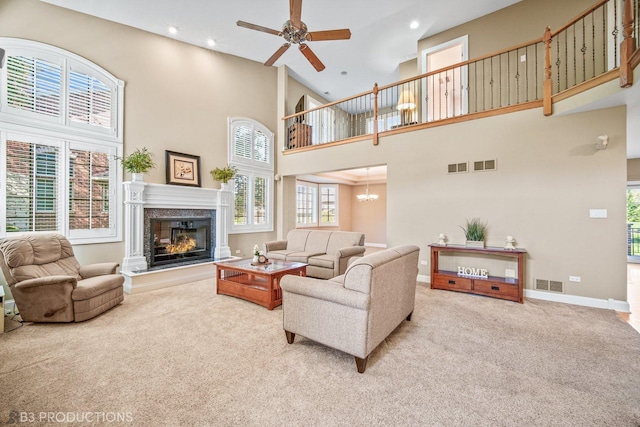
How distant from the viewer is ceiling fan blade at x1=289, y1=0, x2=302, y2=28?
131 inches

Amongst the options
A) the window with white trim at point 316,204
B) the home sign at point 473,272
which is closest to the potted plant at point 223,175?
the window with white trim at point 316,204

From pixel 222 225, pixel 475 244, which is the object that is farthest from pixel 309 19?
pixel 475 244

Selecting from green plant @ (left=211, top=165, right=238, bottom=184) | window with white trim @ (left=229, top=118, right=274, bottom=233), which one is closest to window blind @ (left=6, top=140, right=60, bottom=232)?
green plant @ (left=211, top=165, right=238, bottom=184)

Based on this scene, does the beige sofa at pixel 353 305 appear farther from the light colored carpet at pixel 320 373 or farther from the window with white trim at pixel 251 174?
the window with white trim at pixel 251 174

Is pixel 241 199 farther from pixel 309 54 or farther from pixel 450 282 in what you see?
pixel 450 282

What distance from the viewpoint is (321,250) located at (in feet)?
18.6

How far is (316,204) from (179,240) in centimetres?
557

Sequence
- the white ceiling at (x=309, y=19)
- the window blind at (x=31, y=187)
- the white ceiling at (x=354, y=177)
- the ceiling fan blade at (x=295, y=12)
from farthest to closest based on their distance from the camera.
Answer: the white ceiling at (x=354, y=177) → the white ceiling at (x=309, y=19) → the window blind at (x=31, y=187) → the ceiling fan blade at (x=295, y=12)

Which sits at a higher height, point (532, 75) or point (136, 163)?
point (532, 75)

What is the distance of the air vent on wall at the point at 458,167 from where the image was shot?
4.88 meters

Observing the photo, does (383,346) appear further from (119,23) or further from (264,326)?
(119,23)

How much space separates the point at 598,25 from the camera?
4410 mm

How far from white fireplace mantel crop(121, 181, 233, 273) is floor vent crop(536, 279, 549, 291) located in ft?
18.8

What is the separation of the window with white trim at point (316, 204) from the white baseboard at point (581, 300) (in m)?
6.83
